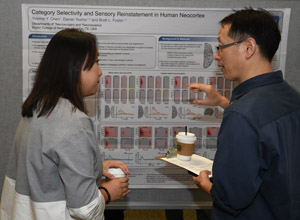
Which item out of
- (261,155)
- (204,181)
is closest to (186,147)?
(204,181)

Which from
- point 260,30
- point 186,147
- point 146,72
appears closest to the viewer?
point 260,30

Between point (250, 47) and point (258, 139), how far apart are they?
381 mm

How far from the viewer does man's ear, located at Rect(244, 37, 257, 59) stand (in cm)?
113

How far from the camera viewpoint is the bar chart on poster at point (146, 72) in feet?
6.48

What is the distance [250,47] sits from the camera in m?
1.14

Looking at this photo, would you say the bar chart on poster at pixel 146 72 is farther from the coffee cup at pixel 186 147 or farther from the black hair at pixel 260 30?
the black hair at pixel 260 30

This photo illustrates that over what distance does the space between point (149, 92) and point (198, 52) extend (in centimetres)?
45

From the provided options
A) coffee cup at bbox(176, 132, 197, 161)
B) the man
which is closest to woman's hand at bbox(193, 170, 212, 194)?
the man

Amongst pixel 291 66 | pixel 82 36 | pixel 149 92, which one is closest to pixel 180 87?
pixel 149 92

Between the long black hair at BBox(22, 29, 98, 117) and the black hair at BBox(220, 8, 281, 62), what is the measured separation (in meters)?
0.61

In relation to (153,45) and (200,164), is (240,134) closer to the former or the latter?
(200,164)

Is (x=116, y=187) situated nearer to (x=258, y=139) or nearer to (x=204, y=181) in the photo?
(x=204, y=181)

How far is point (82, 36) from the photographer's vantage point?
1.11 meters

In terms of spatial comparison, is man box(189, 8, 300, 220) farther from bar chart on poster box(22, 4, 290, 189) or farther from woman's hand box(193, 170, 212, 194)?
bar chart on poster box(22, 4, 290, 189)
